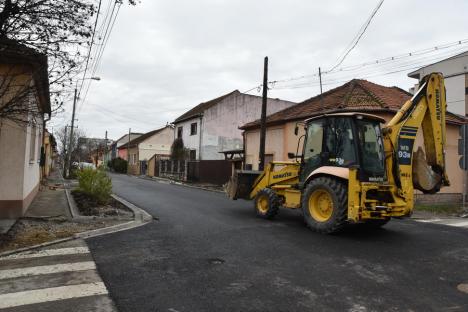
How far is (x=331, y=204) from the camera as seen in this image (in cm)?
871

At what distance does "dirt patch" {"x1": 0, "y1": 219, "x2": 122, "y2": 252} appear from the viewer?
7.21m

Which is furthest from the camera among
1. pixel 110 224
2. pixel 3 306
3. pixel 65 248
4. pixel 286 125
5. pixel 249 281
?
pixel 286 125

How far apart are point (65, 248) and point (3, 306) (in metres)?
2.78

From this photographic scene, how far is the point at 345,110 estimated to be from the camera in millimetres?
17594

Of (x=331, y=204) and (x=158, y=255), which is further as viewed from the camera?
(x=331, y=204)

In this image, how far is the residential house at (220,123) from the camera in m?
35.6

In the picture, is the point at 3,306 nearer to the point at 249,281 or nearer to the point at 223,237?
the point at 249,281

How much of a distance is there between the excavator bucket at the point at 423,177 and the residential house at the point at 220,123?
2657cm

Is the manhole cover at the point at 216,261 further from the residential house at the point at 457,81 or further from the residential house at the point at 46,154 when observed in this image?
the residential house at the point at 457,81

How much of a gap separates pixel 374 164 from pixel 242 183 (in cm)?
469

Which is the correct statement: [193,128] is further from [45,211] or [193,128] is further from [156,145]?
[45,211]

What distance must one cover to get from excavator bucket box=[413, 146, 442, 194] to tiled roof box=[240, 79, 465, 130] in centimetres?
828

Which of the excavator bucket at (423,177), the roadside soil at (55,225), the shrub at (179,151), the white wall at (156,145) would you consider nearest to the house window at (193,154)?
the shrub at (179,151)

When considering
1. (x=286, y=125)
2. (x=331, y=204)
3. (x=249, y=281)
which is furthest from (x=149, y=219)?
(x=286, y=125)
